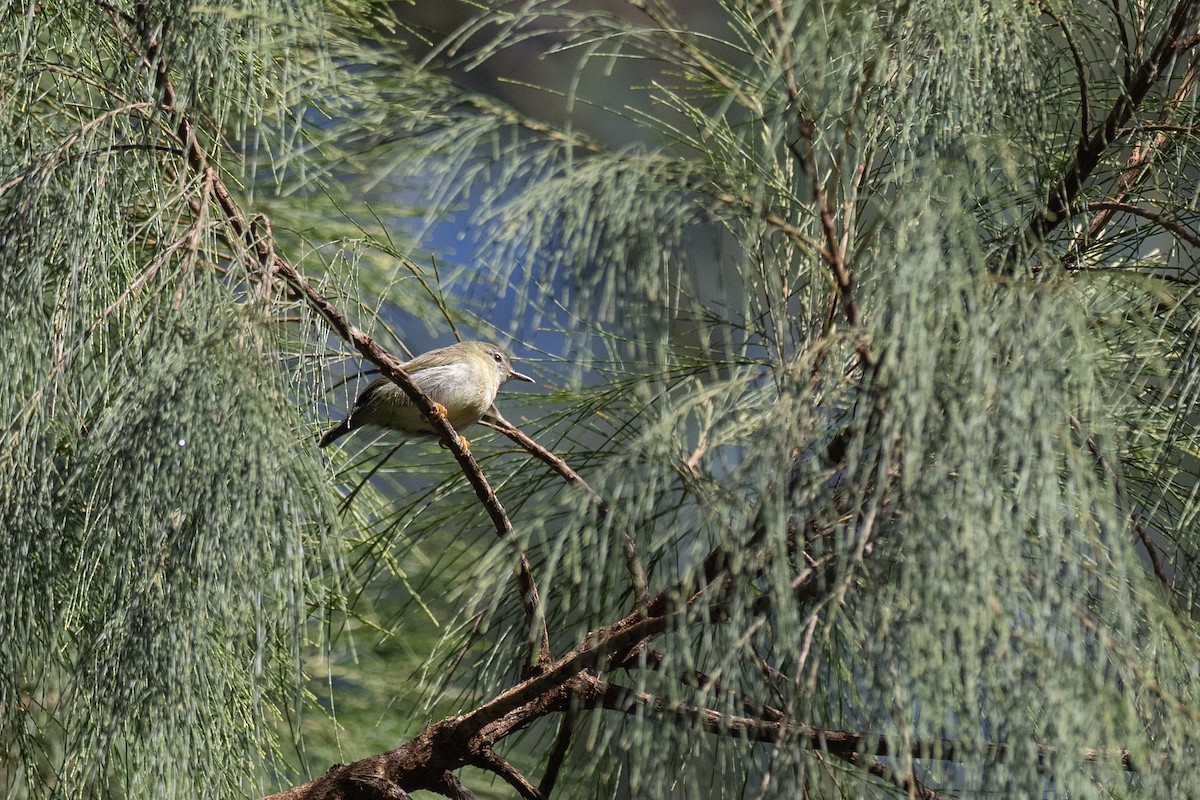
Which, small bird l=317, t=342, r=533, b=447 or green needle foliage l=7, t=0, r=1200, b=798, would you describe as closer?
green needle foliage l=7, t=0, r=1200, b=798

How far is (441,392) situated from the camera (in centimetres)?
262

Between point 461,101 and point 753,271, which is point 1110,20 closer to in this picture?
point 753,271

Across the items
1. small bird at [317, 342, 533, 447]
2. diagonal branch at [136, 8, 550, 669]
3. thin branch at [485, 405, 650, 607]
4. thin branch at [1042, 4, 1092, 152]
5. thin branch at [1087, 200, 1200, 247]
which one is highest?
thin branch at [1042, 4, 1092, 152]

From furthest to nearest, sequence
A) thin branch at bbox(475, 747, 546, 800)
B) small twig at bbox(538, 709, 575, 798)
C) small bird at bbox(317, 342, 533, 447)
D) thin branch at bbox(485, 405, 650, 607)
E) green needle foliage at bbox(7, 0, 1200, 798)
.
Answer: small bird at bbox(317, 342, 533, 447)
small twig at bbox(538, 709, 575, 798)
thin branch at bbox(475, 747, 546, 800)
thin branch at bbox(485, 405, 650, 607)
green needle foliage at bbox(7, 0, 1200, 798)

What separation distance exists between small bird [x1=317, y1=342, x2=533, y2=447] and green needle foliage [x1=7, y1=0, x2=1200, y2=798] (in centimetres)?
96

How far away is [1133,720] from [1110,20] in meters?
0.73

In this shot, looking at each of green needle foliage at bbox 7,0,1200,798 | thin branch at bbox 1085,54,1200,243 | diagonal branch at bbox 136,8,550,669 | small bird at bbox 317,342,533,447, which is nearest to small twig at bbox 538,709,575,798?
green needle foliage at bbox 7,0,1200,798

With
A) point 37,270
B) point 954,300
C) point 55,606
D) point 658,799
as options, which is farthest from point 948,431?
point 55,606

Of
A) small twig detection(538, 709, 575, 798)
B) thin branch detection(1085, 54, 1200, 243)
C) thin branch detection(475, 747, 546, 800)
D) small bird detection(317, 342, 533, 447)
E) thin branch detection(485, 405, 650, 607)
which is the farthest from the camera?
small bird detection(317, 342, 533, 447)

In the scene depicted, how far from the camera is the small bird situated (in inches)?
96.2

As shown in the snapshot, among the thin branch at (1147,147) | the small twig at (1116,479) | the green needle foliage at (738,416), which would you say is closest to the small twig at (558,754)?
the green needle foliage at (738,416)

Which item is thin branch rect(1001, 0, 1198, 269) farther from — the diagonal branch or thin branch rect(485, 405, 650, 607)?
the diagonal branch

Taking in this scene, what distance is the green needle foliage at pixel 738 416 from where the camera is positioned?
864 millimetres

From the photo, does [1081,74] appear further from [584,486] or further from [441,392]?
[441,392]
